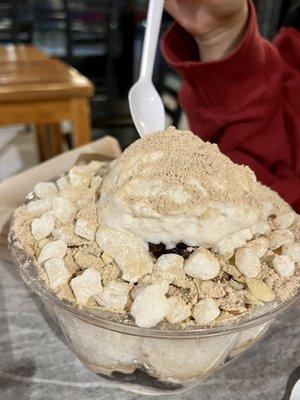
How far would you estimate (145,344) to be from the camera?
310 mm

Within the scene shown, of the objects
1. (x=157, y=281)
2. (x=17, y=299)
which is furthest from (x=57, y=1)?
(x=157, y=281)

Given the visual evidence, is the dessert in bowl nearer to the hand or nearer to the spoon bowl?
the spoon bowl

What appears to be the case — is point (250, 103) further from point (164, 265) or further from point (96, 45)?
point (96, 45)

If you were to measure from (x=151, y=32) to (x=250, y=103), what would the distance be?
0.20 metres

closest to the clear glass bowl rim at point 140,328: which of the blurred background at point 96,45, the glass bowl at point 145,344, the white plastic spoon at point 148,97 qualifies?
the glass bowl at point 145,344

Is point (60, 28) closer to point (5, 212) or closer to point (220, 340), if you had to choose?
point (5, 212)

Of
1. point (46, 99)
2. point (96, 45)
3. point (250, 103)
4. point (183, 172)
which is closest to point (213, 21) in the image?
point (250, 103)

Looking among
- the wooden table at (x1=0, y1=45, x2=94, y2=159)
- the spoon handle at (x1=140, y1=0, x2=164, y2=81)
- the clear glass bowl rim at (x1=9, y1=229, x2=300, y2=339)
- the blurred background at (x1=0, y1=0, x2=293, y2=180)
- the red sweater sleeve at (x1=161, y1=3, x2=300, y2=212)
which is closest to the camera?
the clear glass bowl rim at (x1=9, y1=229, x2=300, y2=339)

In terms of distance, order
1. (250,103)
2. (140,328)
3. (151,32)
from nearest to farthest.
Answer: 1. (140,328)
2. (151,32)
3. (250,103)

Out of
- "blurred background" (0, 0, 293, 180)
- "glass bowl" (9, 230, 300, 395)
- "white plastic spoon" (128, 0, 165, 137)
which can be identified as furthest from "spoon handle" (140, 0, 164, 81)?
"blurred background" (0, 0, 293, 180)

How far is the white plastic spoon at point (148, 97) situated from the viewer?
44 centimetres

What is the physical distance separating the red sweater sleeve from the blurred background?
0.80 metres

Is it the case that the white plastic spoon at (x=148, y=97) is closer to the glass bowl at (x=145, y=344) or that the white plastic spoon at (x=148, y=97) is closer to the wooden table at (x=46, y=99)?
the glass bowl at (x=145, y=344)

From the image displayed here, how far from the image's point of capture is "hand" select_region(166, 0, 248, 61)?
1.68 ft
